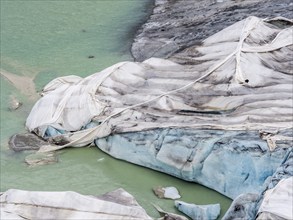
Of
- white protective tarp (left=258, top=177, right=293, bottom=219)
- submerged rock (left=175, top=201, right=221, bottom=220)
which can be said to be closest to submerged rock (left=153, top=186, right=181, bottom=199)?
submerged rock (left=175, top=201, right=221, bottom=220)

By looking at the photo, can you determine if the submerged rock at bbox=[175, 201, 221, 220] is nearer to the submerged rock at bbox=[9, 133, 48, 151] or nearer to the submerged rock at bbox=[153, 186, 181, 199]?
the submerged rock at bbox=[153, 186, 181, 199]

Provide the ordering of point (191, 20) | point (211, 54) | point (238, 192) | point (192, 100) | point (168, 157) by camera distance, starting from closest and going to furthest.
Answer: point (238, 192) < point (168, 157) < point (192, 100) < point (211, 54) < point (191, 20)

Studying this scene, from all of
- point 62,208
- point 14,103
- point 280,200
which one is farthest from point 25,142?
point 280,200

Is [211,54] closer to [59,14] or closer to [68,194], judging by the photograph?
[68,194]

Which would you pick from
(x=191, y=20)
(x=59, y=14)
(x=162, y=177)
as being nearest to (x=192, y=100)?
(x=162, y=177)

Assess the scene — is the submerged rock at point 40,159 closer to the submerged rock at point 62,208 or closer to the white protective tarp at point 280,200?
the submerged rock at point 62,208

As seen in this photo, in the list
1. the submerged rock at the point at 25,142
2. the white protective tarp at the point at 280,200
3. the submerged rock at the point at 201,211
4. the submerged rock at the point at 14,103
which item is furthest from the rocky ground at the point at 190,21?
the white protective tarp at the point at 280,200
